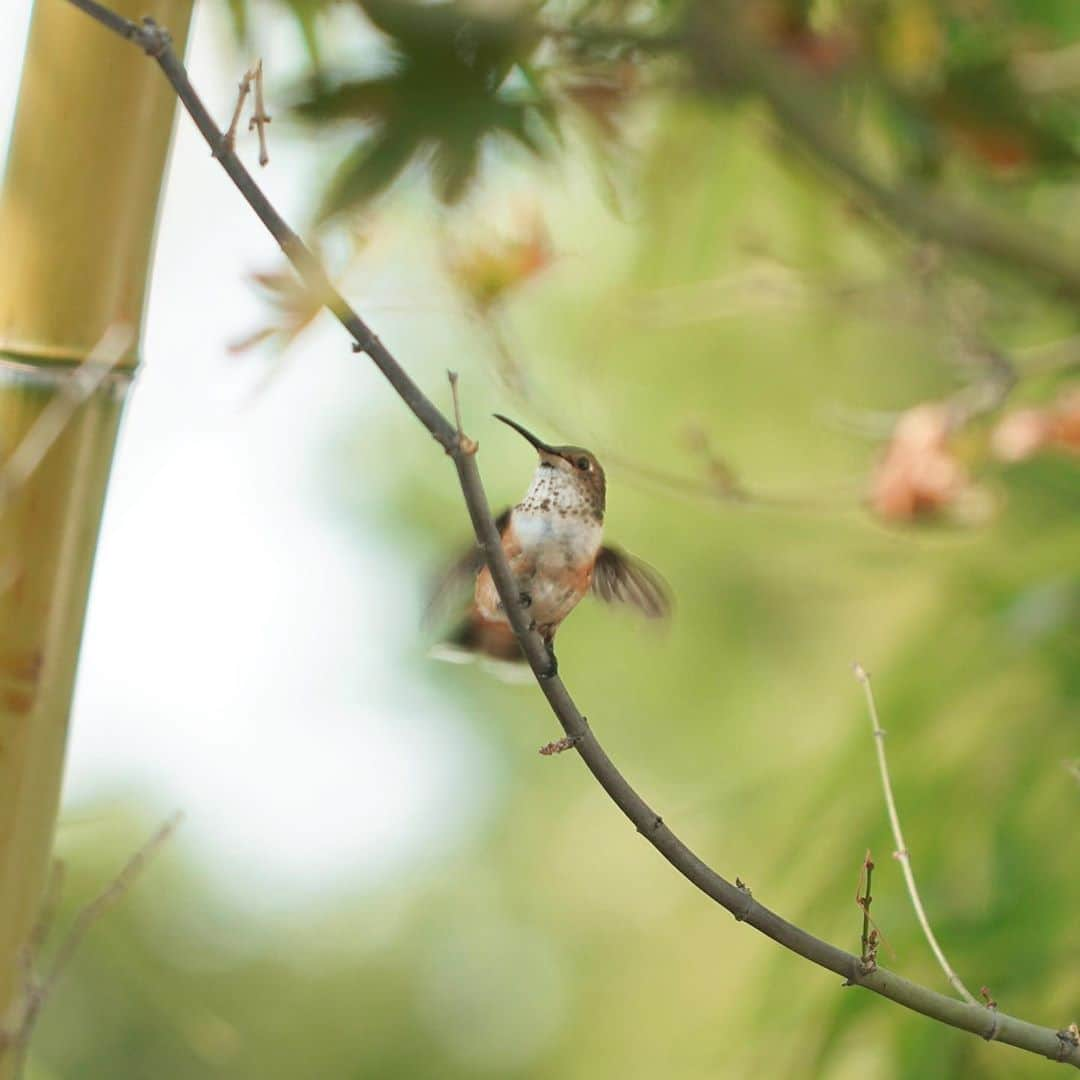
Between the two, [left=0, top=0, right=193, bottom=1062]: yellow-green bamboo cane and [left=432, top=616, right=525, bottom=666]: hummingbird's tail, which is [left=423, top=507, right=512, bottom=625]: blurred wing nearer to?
[left=432, top=616, right=525, bottom=666]: hummingbird's tail

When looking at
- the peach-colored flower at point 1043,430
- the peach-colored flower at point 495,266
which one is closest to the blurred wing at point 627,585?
the peach-colored flower at point 495,266

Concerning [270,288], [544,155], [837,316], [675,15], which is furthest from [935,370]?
[270,288]

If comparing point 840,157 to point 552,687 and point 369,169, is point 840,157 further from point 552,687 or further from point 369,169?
point 552,687

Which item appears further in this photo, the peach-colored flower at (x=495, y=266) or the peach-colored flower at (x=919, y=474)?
the peach-colored flower at (x=919, y=474)

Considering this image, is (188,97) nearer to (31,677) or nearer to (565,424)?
(31,677)

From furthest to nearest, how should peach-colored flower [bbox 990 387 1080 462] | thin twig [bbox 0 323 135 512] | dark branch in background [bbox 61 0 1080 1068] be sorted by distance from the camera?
peach-colored flower [bbox 990 387 1080 462] < thin twig [bbox 0 323 135 512] < dark branch in background [bbox 61 0 1080 1068]

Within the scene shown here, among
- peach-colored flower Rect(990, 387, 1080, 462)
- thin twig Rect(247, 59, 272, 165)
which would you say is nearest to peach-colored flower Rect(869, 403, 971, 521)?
peach-colored flower Rect(990, 387, 1080, 462)

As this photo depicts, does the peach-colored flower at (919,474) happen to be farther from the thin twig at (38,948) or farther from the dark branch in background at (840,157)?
the thin twig at (38,948)
